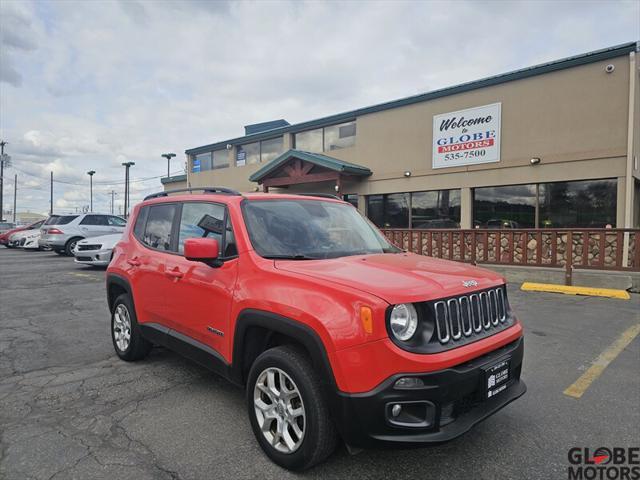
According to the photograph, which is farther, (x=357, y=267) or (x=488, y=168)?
(x=488, y=168)

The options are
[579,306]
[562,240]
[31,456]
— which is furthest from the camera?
[562,240]

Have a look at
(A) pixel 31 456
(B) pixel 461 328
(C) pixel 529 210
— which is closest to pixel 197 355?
(A) pixel 31 456

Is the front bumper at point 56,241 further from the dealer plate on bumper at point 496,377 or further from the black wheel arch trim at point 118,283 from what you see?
the dealer plate on bumper at point 496,377

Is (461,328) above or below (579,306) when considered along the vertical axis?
above

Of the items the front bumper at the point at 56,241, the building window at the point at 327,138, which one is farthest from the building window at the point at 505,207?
the front bumper at the point at 56,241

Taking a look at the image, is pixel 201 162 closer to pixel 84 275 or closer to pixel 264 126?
pixel 264 126

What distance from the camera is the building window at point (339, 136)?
17.6 meters

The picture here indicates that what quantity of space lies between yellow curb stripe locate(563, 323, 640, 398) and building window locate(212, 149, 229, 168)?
20410mm

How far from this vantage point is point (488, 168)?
45.4 ft

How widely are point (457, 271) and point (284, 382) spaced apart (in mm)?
1432

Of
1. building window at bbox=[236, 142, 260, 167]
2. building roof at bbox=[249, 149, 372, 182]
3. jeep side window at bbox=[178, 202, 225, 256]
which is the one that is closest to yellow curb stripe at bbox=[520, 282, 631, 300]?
jeep side window at bbox=[178, 202, 225, 256]

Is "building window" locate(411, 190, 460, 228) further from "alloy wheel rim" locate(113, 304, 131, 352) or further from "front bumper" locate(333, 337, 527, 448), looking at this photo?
"front bumper" locate(333, 337, 527, 448)

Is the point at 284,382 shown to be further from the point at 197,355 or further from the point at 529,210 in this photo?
the point at 529,210

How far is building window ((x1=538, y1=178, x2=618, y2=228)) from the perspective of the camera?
38.6ft
